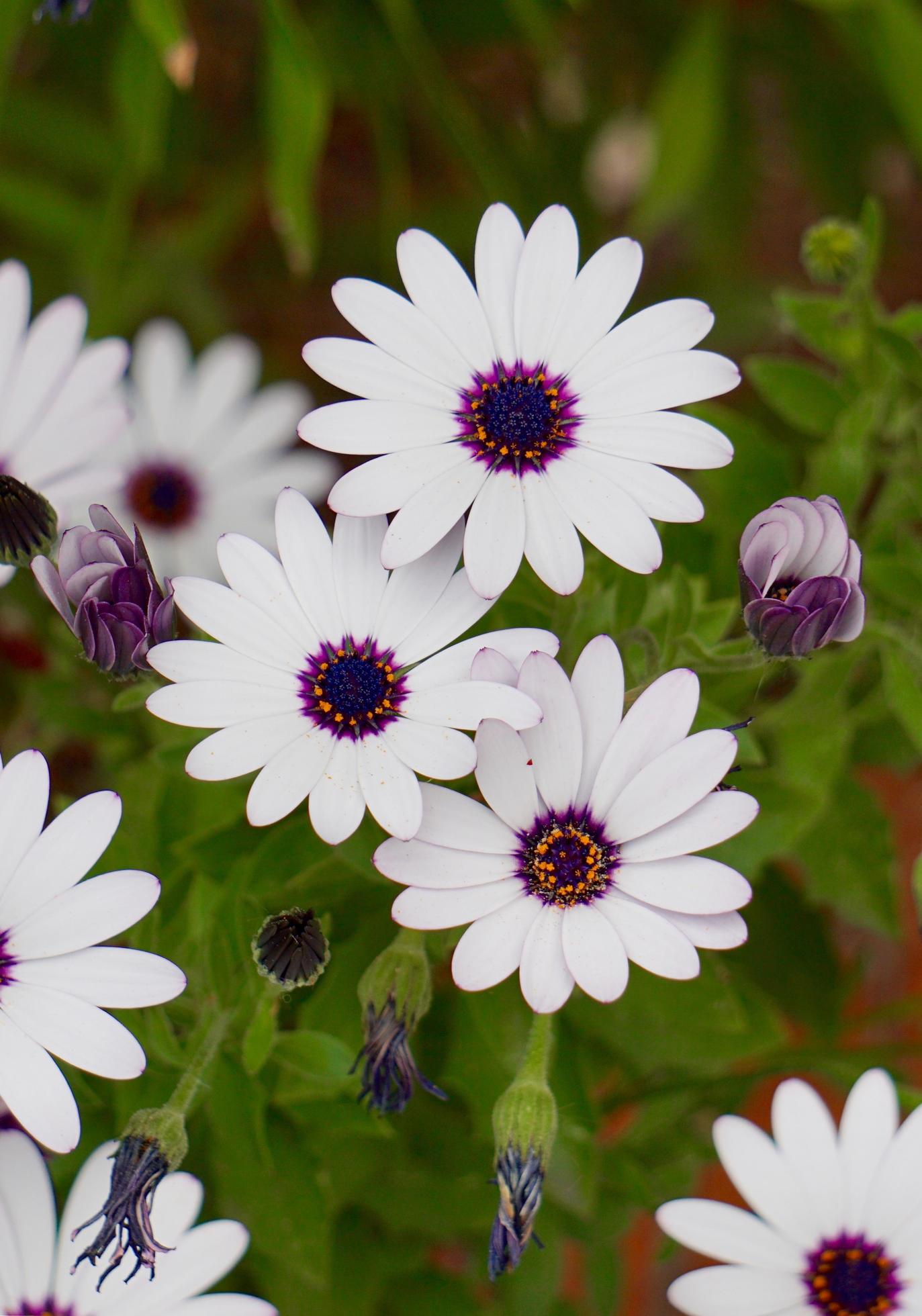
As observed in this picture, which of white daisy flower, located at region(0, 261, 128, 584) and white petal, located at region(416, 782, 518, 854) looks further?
white daisy flower, located at region(0, 261, 128, 584)

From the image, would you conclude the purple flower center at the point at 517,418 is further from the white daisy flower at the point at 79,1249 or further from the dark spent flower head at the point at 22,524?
the white daisy flower at the point at 79,1249

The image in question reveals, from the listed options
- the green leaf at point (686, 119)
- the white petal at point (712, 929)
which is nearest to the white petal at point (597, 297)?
the white petal at point (712, 929)

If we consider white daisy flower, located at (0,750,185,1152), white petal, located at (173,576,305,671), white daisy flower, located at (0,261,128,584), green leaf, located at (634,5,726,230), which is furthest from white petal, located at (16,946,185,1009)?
green leaf, located at (634,5,726,230)

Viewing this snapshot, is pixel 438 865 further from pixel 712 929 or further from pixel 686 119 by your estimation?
pixel 686 119

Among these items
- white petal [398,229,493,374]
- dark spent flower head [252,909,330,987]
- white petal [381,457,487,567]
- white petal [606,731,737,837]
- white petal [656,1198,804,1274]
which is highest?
white petal [398,229,493,374]

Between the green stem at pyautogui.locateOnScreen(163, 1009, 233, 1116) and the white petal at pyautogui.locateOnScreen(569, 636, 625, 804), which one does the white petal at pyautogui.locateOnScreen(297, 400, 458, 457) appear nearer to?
the white petal at pyautogui.locateOnScreen(569, 636, 625, 804)

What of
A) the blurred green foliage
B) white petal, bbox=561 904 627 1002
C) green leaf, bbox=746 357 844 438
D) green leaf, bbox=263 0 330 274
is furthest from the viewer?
green leaf, bbox=263 0 330 274

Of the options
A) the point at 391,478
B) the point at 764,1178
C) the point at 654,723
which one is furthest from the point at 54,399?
the point at 764,1178
